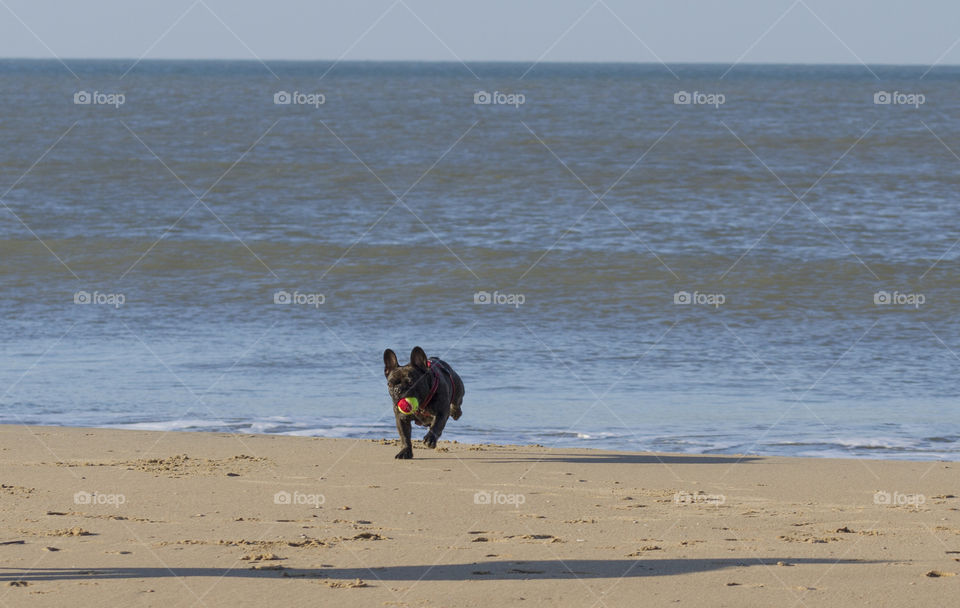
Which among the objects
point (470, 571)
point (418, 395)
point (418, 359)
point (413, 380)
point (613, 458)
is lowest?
point (470, 571)

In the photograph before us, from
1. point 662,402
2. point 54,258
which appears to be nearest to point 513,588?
point 662,402

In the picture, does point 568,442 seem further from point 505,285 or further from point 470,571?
point 505,285

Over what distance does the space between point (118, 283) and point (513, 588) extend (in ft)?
40.5

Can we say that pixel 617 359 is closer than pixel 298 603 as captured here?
No

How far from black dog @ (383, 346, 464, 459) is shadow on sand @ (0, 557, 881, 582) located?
2.59 meters

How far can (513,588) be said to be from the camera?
5.26m

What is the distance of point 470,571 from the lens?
5.52 metres

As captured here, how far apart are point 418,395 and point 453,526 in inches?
74.2

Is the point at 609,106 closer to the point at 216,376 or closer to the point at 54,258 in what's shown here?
the point at 54,258

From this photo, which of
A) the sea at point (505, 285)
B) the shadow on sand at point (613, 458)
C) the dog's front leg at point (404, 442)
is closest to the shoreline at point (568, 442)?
the sea at point (505, 285)

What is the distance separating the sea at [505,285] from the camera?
9.76m

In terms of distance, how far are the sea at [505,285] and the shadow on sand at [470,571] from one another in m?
2.98

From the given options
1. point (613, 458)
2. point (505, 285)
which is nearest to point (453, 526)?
point (613, 458)

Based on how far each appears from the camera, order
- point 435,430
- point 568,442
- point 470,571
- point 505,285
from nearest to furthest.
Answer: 1. point 470,571
2. point 435,430
3. point 568,442
4. point 505,285
